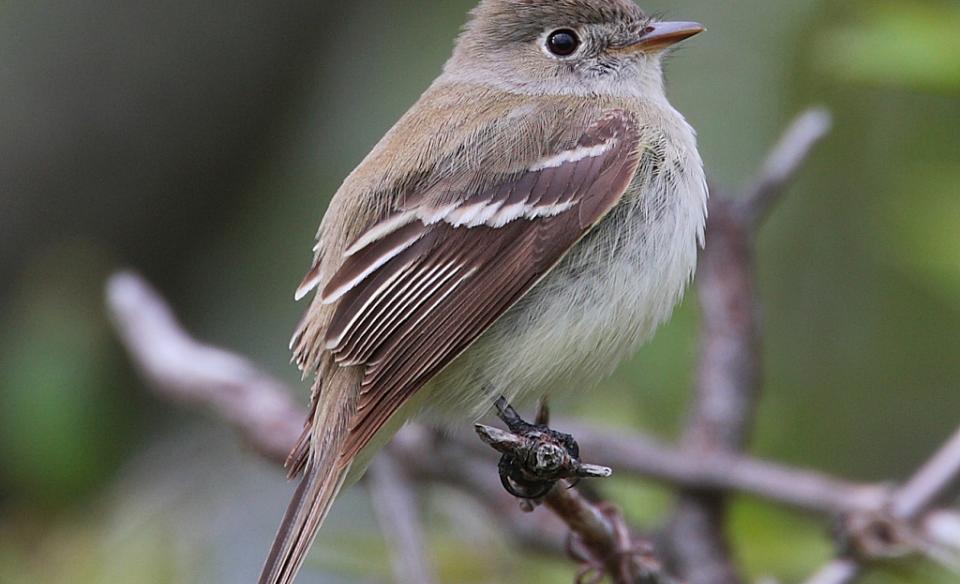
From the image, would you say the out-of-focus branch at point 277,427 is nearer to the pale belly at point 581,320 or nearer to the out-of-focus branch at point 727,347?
the out-of-focus branch at point 727,347

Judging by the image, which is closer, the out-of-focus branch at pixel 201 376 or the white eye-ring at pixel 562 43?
the white eye-ring at pixel 562 43

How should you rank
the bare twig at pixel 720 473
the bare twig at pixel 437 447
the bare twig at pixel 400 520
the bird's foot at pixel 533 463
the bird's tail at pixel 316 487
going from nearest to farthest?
the bird's foot at pixel 533 463
the bird's tail at pixel 316 487
the bare twig at pixel 400 520
the bare twig at pixel 720 473
the bare twig at pixel 437 447

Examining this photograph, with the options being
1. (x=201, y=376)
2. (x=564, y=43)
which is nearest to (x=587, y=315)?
(x=564, y=43)

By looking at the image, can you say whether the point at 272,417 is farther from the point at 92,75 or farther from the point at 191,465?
the point at 92,75

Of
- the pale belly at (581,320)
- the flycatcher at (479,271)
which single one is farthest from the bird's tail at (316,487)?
the pale belly at (581,320)

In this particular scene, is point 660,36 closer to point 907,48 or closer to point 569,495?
point 907,48

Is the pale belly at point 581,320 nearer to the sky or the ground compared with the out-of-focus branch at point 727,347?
nearer to the ground

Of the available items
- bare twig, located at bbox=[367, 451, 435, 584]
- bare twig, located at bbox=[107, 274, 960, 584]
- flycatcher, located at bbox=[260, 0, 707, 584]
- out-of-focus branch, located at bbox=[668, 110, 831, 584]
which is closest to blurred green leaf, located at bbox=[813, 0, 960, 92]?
out-of-focus branch, located at bbox=[668, 110, 831, 584]
